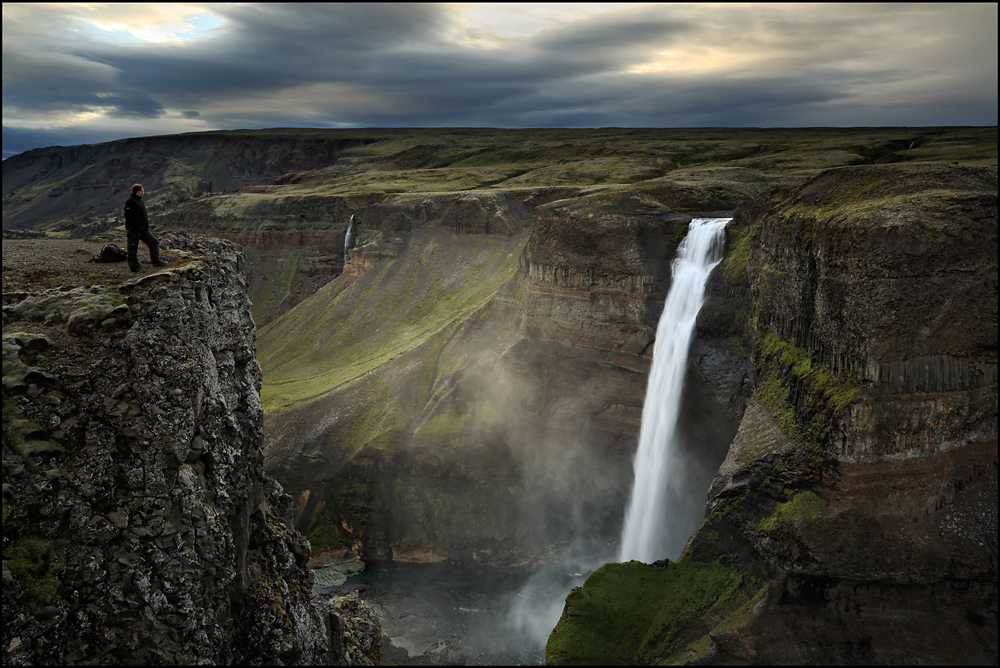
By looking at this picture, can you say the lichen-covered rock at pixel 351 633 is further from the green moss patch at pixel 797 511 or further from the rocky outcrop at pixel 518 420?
the green moss patch at pixel 797 511

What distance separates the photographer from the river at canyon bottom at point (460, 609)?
34.8 meters

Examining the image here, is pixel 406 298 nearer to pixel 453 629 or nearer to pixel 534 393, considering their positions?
pixel 534 393

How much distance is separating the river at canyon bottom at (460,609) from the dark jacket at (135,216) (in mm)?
26874

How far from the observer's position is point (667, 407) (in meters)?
38.8

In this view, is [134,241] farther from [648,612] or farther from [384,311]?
[384,311]

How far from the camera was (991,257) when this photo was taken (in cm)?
2122

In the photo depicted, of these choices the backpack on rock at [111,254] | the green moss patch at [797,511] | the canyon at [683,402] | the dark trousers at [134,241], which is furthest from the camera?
the green moss patch at [797,511]

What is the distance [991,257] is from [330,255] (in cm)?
9793

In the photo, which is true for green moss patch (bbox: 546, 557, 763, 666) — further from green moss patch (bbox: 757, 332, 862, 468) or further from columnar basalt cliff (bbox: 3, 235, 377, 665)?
columnar basalt cliff (bbox: 3, 235, 377, 665)

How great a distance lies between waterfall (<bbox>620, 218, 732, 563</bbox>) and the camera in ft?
125

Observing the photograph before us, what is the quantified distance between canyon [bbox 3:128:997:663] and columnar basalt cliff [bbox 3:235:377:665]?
1.11ft

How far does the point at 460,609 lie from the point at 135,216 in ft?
103

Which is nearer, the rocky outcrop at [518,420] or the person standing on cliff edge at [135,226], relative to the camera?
the person standing on cliff edge at [135,226]

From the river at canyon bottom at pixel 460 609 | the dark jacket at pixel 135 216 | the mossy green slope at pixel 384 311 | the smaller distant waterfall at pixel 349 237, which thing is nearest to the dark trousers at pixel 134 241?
the dark jacket at pixel 135 216
